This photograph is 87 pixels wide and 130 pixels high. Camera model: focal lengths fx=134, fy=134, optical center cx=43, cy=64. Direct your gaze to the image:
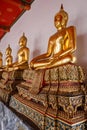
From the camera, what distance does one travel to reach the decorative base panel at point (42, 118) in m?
0.66

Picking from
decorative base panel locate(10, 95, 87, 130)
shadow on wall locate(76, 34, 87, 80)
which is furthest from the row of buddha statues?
decorative base panel locate(10, 95, 87, 130)

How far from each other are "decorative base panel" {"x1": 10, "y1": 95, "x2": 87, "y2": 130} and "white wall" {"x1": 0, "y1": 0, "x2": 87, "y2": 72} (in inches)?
18.4

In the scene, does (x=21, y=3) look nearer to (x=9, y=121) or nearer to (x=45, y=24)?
(x=45, y=24)

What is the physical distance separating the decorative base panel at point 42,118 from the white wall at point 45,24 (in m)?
0.47

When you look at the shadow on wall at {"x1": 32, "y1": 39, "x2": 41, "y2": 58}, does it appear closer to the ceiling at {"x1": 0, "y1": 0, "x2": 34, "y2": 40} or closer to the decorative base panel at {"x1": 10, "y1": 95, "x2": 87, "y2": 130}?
the ceiling at {"x1": 0, "y1": 0, "x2": 34, "y2": 40}

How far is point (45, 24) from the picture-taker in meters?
1.53

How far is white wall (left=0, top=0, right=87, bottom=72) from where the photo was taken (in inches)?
41.8

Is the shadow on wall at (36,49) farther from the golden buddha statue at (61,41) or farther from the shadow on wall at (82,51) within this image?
the shadow on wall at (82,51)

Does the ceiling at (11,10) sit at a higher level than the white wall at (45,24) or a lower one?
higher

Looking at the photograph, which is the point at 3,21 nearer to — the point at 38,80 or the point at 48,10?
the point at 48,10

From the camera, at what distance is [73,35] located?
933 mm

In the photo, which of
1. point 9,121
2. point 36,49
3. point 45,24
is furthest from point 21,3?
point 9,121

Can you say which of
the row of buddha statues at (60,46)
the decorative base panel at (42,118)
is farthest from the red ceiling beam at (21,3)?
the decorative base panel at (42,118)

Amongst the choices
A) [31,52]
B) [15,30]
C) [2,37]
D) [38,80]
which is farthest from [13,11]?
[38,80]
